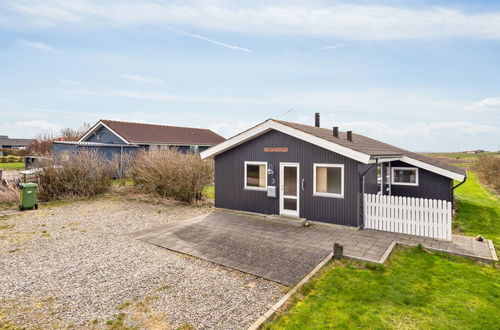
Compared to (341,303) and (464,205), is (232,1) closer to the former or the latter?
(341,303)

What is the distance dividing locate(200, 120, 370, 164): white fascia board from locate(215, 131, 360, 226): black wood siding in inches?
11.9

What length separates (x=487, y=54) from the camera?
48.1 feet

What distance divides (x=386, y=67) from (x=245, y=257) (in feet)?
48.2

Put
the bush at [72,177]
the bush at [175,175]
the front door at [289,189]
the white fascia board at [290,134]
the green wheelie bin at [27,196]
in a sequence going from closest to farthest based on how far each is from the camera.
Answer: the white fascia board at [290,134] < the front door at [289,189] < the green wheelie bin at [27,196] < the bush at [175,175] < the bush at [72,177]

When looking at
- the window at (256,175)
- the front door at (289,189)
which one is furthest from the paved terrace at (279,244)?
the window at (256,175)

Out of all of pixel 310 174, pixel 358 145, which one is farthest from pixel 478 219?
pixel 310 174

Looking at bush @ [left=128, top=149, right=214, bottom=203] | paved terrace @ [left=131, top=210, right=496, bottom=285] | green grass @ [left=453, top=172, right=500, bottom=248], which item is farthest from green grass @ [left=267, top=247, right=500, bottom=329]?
bush @ [left=128, top=149, right=214, bottom=203]

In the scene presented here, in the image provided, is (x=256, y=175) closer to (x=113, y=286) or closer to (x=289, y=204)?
(x=289, y=204)

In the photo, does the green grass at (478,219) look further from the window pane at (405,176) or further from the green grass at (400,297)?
the green grass at (400,297)

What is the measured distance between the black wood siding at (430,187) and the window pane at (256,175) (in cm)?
669

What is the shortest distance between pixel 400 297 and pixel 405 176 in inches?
362

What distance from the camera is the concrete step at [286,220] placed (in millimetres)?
9751

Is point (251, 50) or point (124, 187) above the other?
point (251, 50)

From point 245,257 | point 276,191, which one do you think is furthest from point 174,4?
point 245,257
